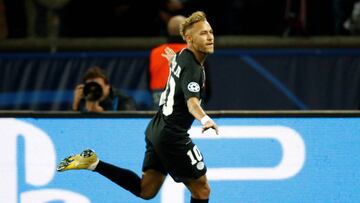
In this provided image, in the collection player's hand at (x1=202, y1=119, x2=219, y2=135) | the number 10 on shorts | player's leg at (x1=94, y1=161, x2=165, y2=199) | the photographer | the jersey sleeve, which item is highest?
the photographer

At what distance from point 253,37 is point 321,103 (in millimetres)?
979

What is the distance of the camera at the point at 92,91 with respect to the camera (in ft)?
22.3

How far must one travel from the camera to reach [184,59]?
17.6ft

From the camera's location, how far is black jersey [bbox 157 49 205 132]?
5.24 metres

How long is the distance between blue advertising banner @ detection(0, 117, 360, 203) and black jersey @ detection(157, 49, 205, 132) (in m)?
0.67

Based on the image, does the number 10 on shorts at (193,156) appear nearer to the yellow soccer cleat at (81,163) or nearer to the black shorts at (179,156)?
the black shorts at (179,156)

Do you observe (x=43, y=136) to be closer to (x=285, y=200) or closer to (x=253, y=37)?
(x=285, y=200)

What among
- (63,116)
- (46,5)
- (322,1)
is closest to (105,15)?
(46,5)

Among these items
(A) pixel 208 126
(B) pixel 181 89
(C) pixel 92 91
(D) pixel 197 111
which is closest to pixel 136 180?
(B) pixel 181 89

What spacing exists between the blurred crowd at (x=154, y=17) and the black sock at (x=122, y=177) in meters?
3.57

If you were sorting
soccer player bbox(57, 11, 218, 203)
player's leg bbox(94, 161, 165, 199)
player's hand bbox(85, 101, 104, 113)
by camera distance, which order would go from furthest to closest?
player's hand bbox(85, 101, 104, 113), player's leg bbox(94, 161, 165, 199), soccer player bbox(57, 11, 218, 203)

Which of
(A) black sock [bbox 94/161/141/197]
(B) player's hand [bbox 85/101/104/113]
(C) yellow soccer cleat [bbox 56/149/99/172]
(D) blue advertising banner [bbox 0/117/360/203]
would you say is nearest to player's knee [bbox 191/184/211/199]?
(A) black sock [bbox 94/161/141/197]

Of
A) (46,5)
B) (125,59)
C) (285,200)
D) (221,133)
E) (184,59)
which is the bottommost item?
(285,200)

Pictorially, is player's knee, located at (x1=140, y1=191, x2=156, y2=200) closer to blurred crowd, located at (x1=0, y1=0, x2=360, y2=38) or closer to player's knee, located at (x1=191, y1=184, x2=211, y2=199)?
player's knee, located at (x1=191, y1=184, x2=211, y2=199)
